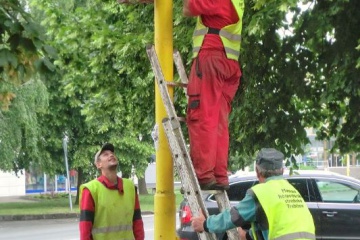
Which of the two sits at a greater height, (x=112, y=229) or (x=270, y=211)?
(x=270, y=211)

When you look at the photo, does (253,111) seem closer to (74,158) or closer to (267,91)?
(267,91)

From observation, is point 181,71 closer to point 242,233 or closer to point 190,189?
point 190,189

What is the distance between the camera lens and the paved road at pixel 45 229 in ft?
74.4

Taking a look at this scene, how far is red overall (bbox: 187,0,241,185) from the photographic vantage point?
5750 millimetres

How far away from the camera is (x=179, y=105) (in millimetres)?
10156

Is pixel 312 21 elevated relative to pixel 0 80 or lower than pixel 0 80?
elevated

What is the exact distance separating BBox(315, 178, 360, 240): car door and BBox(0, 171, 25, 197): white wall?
38.0 m

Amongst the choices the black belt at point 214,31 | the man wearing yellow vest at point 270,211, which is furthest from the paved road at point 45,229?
the man wearing yellow vest at point 270,211

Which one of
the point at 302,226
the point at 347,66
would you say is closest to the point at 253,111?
the point at 347,66

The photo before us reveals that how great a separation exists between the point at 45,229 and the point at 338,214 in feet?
46.5

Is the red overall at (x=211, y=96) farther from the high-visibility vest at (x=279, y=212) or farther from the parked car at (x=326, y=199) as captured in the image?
the parked car at (x=326, y=199)

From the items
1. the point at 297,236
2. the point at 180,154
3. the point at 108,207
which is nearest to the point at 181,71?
the point at 180,154

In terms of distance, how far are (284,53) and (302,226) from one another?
5261 millimetres

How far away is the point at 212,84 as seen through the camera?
19.2 ft
